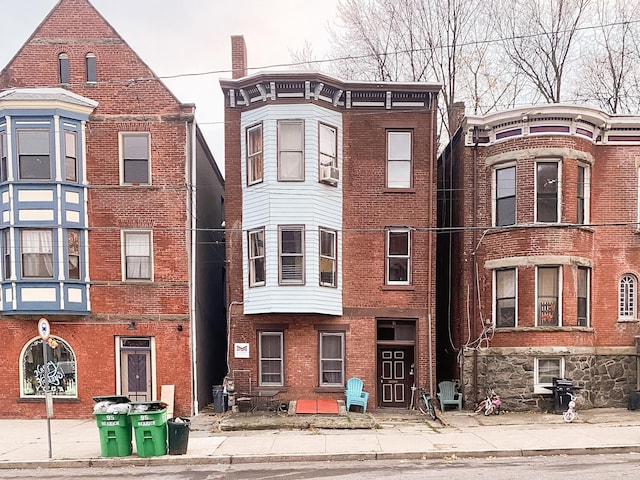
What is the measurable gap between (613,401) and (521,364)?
10.8ft

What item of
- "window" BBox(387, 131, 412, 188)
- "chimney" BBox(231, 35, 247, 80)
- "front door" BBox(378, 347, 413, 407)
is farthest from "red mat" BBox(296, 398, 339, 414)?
"chimney" BBox(231, 35, 247, 80)

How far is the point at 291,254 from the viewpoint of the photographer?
48.9ft

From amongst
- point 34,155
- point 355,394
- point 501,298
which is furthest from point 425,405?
point 34,155

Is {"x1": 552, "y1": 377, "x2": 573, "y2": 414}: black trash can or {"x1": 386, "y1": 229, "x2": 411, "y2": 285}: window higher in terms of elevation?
{"x1": 386, "y1": 229, "x2": 411, "y2": 285}: window

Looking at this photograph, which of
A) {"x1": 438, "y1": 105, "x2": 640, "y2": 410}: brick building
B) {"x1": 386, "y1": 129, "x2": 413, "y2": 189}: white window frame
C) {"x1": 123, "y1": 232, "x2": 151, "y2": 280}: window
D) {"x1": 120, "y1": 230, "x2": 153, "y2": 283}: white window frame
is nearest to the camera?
{"x1": 438, "y1": 105, "x2": 640, "y2": 410}: brick building

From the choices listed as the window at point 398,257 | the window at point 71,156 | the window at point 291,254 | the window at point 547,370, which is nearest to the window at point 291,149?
the window at point 291,254

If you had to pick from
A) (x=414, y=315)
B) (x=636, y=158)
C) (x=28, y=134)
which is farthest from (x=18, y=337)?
(x=636, y=158)

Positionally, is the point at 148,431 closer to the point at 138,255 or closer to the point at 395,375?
the point at 138,255

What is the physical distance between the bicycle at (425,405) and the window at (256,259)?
20.4 feet

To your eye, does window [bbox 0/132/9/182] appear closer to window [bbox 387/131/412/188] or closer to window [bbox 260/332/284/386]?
window [bbox 260/332/284/386]

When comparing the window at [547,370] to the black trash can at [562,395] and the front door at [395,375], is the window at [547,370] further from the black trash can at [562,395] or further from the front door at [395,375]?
the front door at [395,375]

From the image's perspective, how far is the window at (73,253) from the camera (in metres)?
14.7

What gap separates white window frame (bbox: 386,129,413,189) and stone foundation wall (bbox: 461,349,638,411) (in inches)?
233

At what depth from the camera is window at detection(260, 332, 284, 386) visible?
15383mm
